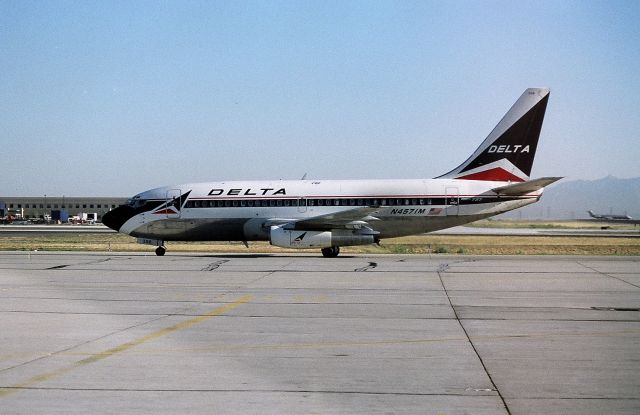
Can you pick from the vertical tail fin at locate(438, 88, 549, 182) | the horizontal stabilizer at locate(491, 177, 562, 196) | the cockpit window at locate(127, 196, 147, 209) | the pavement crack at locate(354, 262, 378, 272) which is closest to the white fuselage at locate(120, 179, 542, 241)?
the horizontal stabilizer at locate(491, 177, 562, 196)

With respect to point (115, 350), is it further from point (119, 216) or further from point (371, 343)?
point (119, 216)

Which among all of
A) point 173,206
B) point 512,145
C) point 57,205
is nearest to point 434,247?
point 512,145

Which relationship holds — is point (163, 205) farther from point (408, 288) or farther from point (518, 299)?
point (518, 299)

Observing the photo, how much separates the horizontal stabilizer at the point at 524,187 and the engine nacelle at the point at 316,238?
6555 mm

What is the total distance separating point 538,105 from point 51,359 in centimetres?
2918

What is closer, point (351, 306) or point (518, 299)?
point (351, 306)

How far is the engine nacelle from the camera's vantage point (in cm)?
3212

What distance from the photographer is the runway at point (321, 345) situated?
7398mm

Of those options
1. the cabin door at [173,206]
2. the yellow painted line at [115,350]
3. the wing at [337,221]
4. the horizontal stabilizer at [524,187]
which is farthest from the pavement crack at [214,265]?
the horizontal stabilizer at [524,187]

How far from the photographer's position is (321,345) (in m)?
10.7

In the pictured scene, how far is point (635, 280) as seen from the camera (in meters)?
21.3

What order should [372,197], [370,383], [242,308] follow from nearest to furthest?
[370,383]
[242,308]
[372,197]

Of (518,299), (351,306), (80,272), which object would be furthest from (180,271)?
(518,299)

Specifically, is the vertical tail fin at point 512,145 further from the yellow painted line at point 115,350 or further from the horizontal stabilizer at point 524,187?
the yellow painted line at point 115,350
